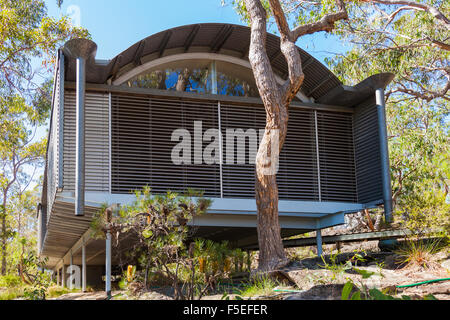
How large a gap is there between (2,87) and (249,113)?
10897 mm

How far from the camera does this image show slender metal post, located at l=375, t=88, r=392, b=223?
10117 millimetres

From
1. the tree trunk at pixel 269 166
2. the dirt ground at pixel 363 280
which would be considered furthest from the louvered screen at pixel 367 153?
the tree trunk at pixel 269 166

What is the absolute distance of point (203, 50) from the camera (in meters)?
11.1

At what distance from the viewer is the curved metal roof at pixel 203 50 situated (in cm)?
962

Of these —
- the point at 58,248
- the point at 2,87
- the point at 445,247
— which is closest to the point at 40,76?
the point at 2,87

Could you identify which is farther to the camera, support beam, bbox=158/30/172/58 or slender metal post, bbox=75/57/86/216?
support beam, bbox=158/30/172/58

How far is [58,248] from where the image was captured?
57.6ft

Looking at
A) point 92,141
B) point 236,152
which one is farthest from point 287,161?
point 92,141

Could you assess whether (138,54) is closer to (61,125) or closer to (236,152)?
(61,125)

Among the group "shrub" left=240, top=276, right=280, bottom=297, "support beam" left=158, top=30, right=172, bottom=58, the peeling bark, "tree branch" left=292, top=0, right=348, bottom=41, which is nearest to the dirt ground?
"shrub" left=240, top=276, right=280, bottom=297

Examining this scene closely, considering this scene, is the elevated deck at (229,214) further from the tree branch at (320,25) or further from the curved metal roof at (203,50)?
the tree branch at (320,25)

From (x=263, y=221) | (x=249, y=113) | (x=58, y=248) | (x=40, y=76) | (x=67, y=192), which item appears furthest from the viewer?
(x=40, y=76)

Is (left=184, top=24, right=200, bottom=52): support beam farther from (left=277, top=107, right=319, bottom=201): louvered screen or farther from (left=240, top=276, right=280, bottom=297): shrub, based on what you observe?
(left=240, top=276, right=280, bottom=297): shrub

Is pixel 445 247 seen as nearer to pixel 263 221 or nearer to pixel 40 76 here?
pixel 263 221
